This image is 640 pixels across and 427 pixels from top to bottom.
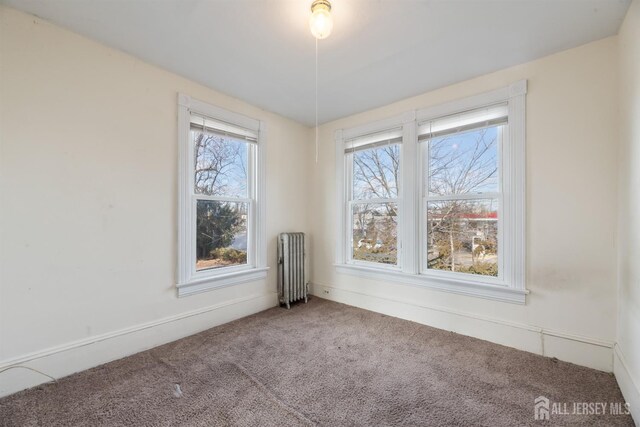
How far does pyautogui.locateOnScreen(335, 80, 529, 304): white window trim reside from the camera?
2320 millimetres

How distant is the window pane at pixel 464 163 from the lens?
2574mm

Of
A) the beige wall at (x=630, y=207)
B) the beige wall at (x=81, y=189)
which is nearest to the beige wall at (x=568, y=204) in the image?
the beige wall at (x=630, y=207)

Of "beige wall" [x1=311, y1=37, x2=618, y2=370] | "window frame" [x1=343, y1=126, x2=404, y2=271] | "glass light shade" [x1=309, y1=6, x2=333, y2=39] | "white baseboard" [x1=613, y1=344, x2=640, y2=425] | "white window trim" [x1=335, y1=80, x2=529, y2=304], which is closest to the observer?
"white baseboard" [x1=613, y1=344, x2=640, y2=425]

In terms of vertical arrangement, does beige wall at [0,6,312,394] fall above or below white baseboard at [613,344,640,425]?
above

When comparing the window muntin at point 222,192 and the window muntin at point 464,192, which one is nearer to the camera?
the window muntin at point 464,192

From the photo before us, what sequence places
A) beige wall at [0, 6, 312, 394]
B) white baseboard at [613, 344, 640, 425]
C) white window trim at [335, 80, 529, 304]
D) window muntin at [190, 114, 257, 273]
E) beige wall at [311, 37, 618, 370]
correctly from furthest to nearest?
window muntin at [190, 114, 257, 273] < white window trim at [335, 80, 529, 304] < beige wall at [311, 37, 618, 370] < beige wall at [0, 6, 312, 394] < white baseboard at [613, 344, 640, 425]

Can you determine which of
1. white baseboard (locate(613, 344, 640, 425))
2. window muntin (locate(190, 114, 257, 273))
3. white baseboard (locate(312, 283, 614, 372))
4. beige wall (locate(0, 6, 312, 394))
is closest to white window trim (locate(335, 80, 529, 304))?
white baseboard (locate(312, 283, 614, 372))

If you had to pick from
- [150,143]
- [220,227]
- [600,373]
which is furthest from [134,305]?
[600,373]

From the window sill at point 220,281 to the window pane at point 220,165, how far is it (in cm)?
90

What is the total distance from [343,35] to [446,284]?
2.46 metres

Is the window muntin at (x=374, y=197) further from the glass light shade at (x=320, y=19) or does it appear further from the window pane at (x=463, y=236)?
the glass light shade at (x=320, y=19)

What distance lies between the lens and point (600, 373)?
1.93 meters

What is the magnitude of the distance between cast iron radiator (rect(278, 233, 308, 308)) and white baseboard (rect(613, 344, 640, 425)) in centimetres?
284

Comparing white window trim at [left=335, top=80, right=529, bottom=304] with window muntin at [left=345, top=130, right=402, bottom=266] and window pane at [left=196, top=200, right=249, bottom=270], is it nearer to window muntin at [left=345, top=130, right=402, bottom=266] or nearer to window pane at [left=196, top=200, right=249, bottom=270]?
window muntin at [left=345, top=130, right=402, bottom=266]
